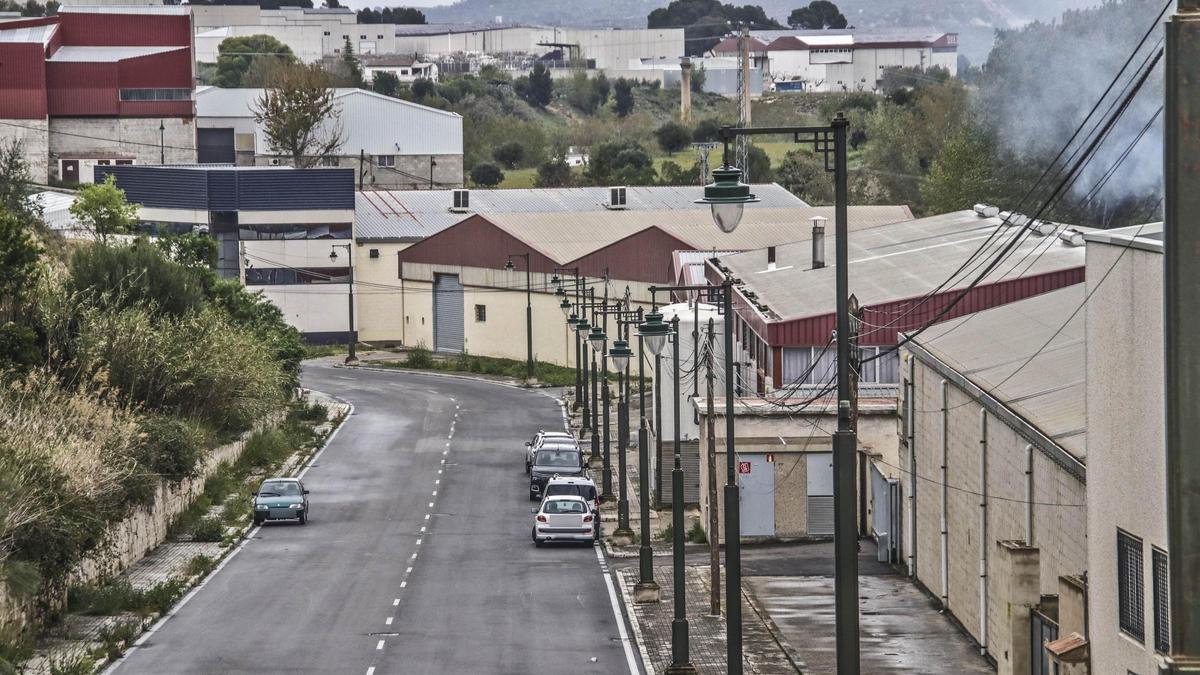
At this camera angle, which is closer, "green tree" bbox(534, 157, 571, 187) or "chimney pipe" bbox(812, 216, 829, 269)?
"chimney pipe" bbox(812, 216, 829, 269)

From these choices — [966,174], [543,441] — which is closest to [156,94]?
[966,174]

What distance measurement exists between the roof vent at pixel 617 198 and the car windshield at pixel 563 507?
2561 inches

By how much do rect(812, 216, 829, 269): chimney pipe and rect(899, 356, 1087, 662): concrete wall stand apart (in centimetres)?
1462

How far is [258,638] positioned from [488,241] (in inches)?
2343

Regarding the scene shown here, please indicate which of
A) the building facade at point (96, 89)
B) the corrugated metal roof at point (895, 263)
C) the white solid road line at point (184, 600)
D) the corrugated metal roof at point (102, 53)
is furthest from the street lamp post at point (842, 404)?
the corrugated metal roof at point (102, 53)

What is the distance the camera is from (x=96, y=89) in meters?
115

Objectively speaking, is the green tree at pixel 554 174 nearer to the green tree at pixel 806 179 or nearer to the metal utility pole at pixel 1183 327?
the green tree at pixel 806 179

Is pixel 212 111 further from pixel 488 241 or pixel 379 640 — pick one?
pixel 379 640

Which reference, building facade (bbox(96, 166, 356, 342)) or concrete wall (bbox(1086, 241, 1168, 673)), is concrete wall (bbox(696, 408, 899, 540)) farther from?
building facade (bbox(96, 166, 356, 342))

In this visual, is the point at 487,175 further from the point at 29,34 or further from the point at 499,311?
the point at 499,311

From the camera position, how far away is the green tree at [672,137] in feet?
556

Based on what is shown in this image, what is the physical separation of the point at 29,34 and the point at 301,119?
19.0 m

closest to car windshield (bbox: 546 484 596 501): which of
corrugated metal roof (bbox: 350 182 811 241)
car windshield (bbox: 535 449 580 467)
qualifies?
car windshield (bbox: 535 449 580 467)

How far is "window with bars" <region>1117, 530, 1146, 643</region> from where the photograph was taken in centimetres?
1809
